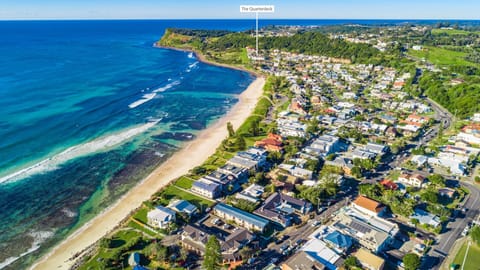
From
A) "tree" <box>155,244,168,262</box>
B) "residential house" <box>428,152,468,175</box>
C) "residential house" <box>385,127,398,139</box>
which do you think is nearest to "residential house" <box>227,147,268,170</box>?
"tree" <box>155,244,168,262</box>

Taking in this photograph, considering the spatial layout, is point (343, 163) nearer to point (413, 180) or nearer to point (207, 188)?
point (413, 180)

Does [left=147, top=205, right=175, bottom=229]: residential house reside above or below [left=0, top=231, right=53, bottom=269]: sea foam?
above

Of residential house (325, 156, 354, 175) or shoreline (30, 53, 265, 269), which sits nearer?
shoreline (30, 53, 265, 269)

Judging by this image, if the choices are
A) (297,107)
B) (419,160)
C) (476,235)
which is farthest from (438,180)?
(297,107)

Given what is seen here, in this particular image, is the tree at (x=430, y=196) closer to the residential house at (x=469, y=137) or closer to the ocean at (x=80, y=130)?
the residential house at (x=469, y=137)

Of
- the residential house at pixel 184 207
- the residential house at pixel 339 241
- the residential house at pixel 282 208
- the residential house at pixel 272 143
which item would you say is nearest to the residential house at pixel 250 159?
the residential house at pixel 272 143

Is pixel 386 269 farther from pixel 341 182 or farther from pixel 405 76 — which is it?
pixel 405 76

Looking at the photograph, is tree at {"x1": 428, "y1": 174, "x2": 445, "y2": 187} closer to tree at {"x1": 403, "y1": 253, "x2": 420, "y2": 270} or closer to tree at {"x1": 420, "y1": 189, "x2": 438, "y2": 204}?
tree at {"x1": 420, "y1": 189, "x2": 438, "y2": 204}
